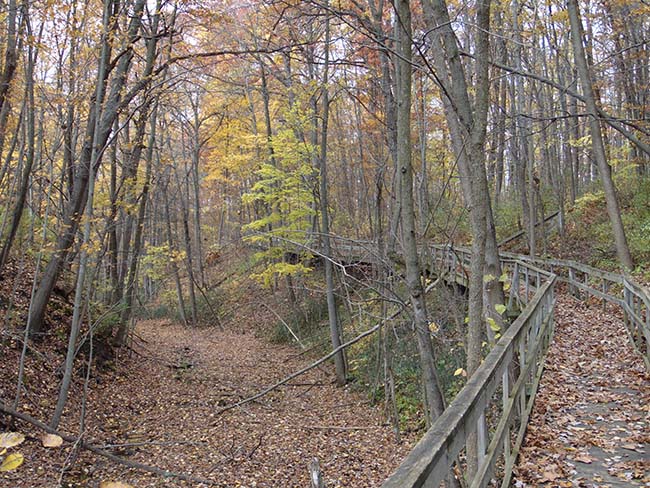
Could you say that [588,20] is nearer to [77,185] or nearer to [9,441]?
[77,185]

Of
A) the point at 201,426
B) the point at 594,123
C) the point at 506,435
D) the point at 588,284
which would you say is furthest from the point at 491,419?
the point at 594,123

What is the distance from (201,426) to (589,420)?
8132mm

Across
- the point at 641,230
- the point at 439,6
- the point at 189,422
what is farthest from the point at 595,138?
the point at 189,422

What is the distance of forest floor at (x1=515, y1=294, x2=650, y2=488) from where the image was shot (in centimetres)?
420

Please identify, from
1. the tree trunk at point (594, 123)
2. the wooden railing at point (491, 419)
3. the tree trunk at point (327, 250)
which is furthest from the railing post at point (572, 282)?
the tree trunk at point (327, 250)

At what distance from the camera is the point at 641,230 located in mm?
15984

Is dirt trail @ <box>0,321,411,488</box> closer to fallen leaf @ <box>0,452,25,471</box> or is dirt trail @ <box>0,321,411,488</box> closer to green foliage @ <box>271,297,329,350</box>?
green foliage @ <box>271,297,329,350</box>

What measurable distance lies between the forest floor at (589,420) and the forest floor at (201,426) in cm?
379

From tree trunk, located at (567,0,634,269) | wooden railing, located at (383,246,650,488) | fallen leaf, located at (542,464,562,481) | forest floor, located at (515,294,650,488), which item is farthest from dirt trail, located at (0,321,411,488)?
tree trunk, located at (567,0,634,269)

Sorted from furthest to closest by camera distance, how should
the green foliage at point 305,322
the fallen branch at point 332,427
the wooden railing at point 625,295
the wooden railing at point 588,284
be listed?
1. the green foliage at point 305,322
2. the fallen branch at point 332,427
3. the wooden railing at point 625,295
4. the wooden railing at point 588,284

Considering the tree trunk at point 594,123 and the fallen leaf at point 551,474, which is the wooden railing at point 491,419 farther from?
the tree trunk at point 594,123

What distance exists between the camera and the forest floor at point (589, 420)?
4199mm

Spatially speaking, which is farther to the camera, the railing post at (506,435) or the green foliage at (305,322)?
the green foliage at (305,322)

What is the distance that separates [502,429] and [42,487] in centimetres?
631
